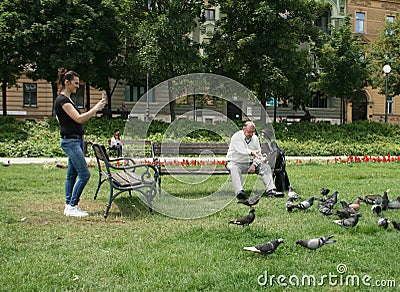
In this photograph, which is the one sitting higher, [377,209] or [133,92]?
[133,92]

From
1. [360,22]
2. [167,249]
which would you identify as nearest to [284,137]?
[167,249]

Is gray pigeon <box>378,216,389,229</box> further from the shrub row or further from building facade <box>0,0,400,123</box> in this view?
building facade <box>0,0,400,123</box>

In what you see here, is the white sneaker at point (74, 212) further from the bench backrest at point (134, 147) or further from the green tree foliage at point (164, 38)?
the green tree foliage at point (164, 38)

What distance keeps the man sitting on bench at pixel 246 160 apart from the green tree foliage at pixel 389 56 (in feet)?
86.5

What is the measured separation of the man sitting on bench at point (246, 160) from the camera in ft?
27.0

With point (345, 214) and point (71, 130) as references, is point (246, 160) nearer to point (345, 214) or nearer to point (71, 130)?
point (345, 214)

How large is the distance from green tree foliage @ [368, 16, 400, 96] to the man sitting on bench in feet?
86.5

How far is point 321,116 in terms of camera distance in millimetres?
42781

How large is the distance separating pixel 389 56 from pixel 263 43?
13965 millimetres

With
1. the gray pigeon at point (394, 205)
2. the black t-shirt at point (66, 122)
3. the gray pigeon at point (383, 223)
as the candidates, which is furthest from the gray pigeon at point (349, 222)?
the black t-shirt at point (66, 122)

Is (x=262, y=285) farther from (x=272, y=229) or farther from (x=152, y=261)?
(x=272, y=229)

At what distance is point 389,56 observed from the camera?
3347 centimetres

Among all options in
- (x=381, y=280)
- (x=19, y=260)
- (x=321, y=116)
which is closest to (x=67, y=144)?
(x=19, y=260)

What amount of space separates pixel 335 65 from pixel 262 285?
25.3 metres
